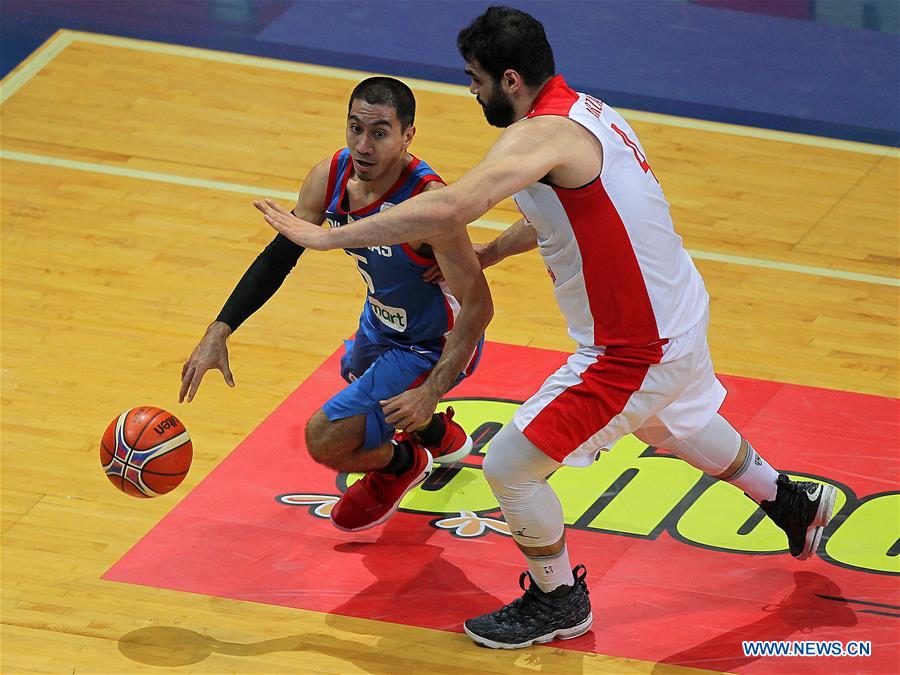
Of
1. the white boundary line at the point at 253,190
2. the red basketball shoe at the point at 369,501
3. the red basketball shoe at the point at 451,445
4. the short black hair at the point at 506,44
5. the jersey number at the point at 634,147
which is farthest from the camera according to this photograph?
the white boundary line at the point at 253,190

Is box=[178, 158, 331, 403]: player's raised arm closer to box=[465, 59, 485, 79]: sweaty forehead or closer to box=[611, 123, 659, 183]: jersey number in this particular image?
box=[465, 59, 485, 79]: sweaty forehead

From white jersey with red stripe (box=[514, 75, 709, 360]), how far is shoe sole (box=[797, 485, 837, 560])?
1.00m

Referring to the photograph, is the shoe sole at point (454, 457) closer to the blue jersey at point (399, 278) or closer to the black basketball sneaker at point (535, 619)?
the blue jersey at point (399, 278)

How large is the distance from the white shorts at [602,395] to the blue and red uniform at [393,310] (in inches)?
26.8

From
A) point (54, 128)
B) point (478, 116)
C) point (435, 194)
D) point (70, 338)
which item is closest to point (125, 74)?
point (54, 128)

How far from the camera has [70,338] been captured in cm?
766

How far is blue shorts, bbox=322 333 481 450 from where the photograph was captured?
19.9 ft

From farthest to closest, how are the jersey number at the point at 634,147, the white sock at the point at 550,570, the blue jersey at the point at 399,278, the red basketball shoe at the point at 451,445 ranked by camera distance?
the red basketball shoe at the point at 451,445 → the blue jersey at the point at 399,278 → the white sock at the point at 550,570 → the jersey number at the point at 634,147

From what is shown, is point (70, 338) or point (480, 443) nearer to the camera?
point (480, 443)

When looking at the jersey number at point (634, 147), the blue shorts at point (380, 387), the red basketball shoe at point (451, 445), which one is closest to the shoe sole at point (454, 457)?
the red basketball shoe at point (451, 445)

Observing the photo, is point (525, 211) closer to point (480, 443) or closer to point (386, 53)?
point (480, 443)

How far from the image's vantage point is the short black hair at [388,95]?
5754 mm

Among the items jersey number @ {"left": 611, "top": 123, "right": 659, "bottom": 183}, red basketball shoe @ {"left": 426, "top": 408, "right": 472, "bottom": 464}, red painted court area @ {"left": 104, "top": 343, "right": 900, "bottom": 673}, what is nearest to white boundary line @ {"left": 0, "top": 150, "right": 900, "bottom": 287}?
red painted court area @ {"left": 104, "top": 343, "right": 900, "bottom": 673}

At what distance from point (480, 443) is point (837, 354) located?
1.96 m
